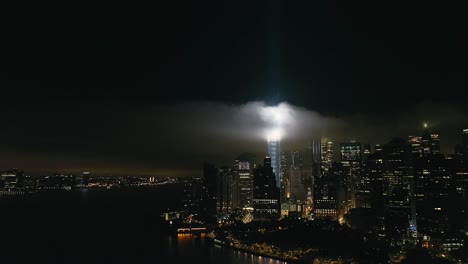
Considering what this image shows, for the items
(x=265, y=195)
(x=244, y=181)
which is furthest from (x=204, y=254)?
(x=244, y=181)

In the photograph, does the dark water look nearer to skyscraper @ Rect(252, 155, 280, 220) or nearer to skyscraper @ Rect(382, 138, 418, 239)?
skyscraper @ Rect(252, 155, 280, 220)

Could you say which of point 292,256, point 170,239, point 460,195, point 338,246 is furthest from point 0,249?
point 460,195

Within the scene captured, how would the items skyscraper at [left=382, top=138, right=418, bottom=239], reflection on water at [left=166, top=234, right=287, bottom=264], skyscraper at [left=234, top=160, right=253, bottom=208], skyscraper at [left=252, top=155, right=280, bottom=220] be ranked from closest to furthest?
reflection on water at [left=166, top=234, right=287, bottom=264], skyscraper at [left=382, top=138, right=418, bottom=239], skyscraper at [left=252, top=155, right=280, bottom=220], skyscraper at [left=234, top=160, right=253, bottom=208]

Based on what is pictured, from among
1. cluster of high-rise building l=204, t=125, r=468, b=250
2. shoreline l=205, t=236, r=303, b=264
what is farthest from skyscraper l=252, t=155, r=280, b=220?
shoreline l=205, t=236, r=303, b=264

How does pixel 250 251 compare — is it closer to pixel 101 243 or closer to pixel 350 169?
pixel 101 243

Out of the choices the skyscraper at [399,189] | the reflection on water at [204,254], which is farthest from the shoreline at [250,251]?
the skyscraper at [399,189]

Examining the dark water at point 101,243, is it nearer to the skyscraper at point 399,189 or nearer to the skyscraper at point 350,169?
the skyscraper at point 399,189

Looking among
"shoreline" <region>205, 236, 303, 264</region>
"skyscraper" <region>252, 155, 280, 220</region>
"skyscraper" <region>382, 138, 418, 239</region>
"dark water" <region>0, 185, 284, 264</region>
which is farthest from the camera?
"skyscraper" <region>252, 155, 280, 220</region>

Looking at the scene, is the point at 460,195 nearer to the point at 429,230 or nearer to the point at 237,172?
the point at 429,230

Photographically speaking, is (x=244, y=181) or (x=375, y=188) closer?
(x=375, y=188)
